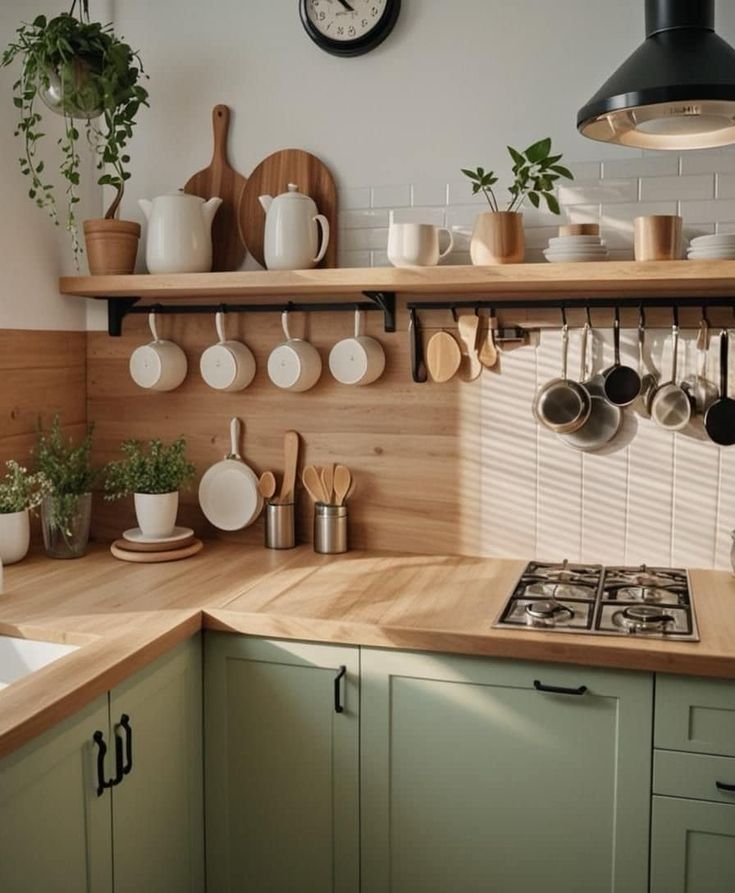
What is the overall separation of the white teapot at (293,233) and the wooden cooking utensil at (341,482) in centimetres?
56

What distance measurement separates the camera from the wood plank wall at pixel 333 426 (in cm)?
262

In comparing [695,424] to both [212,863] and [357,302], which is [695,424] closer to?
[357,302]

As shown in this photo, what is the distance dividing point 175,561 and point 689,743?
135 cm

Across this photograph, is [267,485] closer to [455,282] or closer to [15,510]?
[15,510]

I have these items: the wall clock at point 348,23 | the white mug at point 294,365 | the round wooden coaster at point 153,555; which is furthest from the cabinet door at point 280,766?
the wall clock at point 348,23

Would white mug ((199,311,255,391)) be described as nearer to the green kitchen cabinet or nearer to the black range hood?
the green kitchen cabinet

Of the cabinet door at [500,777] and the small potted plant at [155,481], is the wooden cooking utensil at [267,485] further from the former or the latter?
the cabinet door at [500,777]

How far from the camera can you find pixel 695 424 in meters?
2.41

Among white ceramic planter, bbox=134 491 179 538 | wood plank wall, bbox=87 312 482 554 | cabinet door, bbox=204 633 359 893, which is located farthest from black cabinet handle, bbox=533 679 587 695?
white ceramic planter, bbox=134 491 179 538

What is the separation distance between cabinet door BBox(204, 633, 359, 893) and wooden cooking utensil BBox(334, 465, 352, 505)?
67 centimetres

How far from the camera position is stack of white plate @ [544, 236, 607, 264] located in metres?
2.24

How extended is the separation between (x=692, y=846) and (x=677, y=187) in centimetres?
147

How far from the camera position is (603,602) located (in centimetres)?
216

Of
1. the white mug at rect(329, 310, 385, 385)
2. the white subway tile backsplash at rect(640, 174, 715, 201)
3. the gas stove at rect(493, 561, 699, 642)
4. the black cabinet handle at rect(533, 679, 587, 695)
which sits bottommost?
the black cabinet handle at rect(533, 679, 587, 695)
